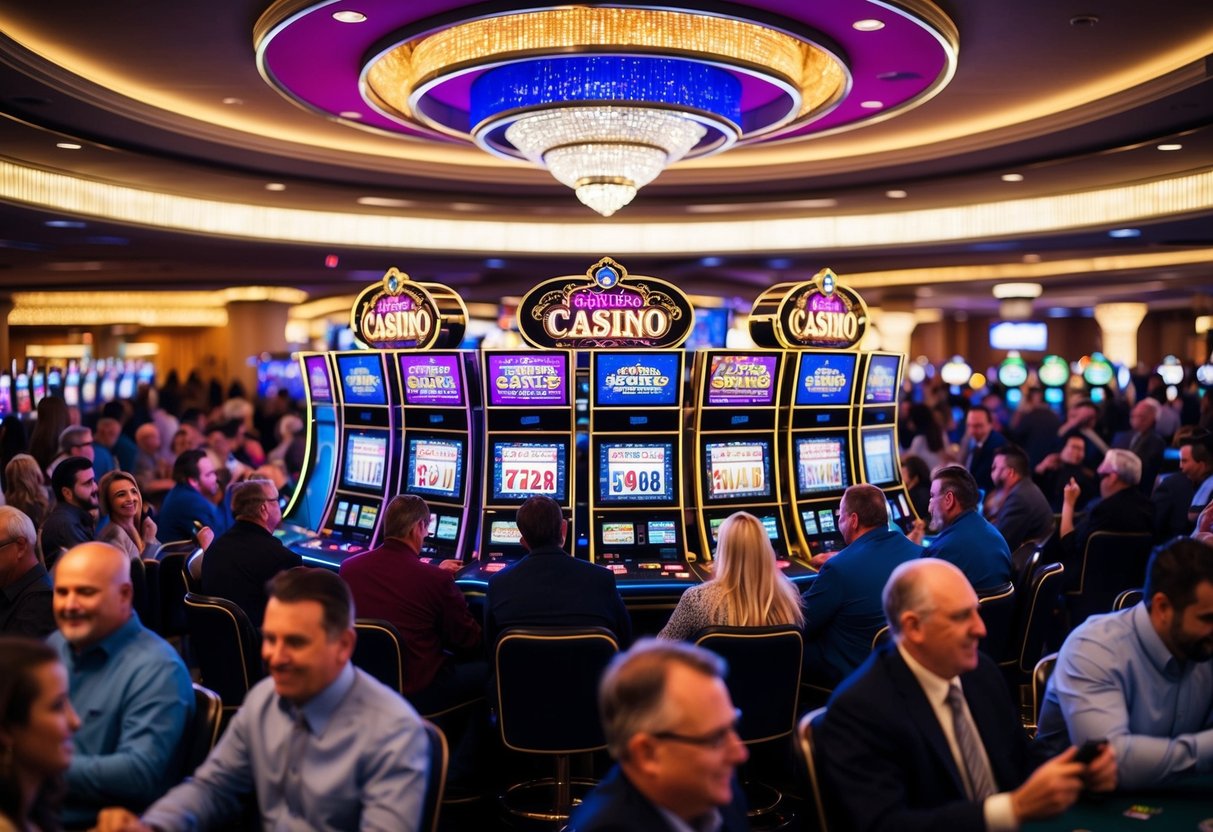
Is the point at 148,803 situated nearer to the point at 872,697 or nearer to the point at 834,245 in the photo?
the point at 872,697

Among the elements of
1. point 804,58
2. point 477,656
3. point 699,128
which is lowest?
point 477,656

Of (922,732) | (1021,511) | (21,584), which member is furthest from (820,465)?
(922,732)

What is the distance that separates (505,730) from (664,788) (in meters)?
2.14

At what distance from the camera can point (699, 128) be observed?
6.50 metres

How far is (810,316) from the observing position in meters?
6.66

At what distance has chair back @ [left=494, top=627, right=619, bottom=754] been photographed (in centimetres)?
370

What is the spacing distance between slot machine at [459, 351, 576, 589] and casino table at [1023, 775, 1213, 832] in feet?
12.6

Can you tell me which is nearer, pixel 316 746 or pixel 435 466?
pixel 316 746

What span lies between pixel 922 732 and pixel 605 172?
4.84 m

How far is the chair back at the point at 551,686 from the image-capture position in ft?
12.1

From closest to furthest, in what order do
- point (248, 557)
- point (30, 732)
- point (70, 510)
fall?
point (30, 732), point (248, 557), point (70, 510)

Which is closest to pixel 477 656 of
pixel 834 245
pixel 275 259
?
pixel 834 245

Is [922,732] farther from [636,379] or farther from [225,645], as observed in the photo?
[636,379]

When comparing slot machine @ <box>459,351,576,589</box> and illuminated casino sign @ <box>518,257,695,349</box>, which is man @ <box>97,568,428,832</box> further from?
illuminated casino sign @ <box>518,257,695,349</box>
